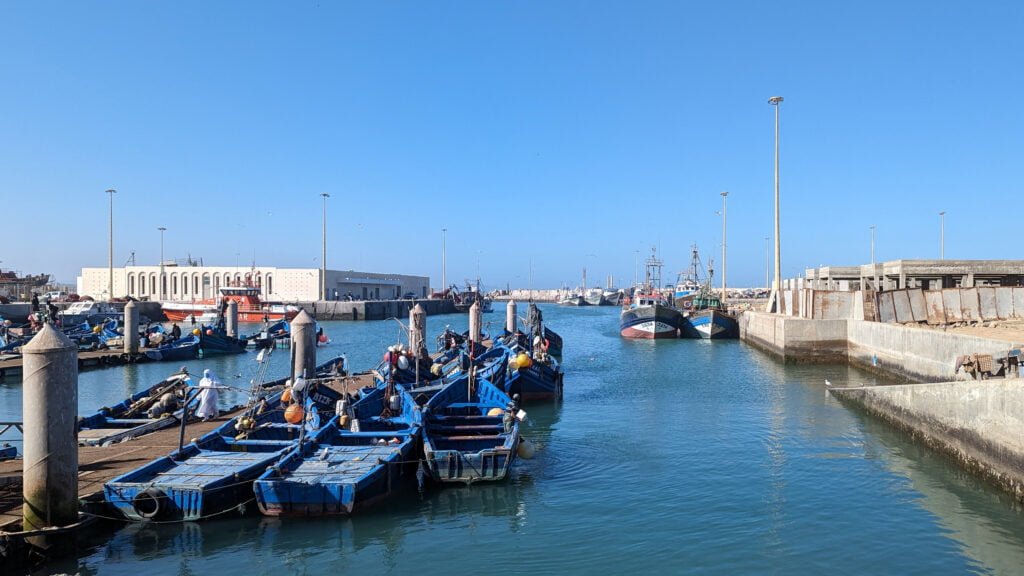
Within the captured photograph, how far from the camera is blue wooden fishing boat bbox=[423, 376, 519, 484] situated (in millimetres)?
15984

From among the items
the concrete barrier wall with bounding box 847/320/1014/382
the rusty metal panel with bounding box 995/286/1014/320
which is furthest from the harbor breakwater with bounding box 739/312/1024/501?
the rusty metal panel with bounding box 995/286/1014/320

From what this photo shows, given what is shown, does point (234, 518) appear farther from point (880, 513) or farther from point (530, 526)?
point (880, 513)

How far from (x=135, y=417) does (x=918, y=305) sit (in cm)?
3547

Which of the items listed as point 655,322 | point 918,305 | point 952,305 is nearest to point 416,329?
point 918,305

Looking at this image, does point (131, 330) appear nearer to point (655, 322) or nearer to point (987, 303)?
point (655, 322)

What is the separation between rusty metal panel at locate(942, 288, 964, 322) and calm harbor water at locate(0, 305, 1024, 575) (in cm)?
1440

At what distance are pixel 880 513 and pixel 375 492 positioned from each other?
34.5ft

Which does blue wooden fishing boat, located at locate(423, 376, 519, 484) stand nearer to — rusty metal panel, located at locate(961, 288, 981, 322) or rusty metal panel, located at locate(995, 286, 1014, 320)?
rusty metal panel, located at locate(961, 288, 981, 322)

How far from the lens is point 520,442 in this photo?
17922 millimetres

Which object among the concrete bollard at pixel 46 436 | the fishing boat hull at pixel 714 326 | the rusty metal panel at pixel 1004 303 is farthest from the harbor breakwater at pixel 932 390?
the fishing boat hull at pixel 714 326

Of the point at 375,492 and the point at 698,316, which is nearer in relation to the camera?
the point at 375,492

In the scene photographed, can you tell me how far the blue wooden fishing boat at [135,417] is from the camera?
17.9 metres

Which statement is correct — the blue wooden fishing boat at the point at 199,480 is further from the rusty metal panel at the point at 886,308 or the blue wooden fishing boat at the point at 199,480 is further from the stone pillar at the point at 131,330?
the rusty metal panel at the point at 886,308

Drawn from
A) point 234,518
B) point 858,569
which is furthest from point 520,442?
point 858,569
